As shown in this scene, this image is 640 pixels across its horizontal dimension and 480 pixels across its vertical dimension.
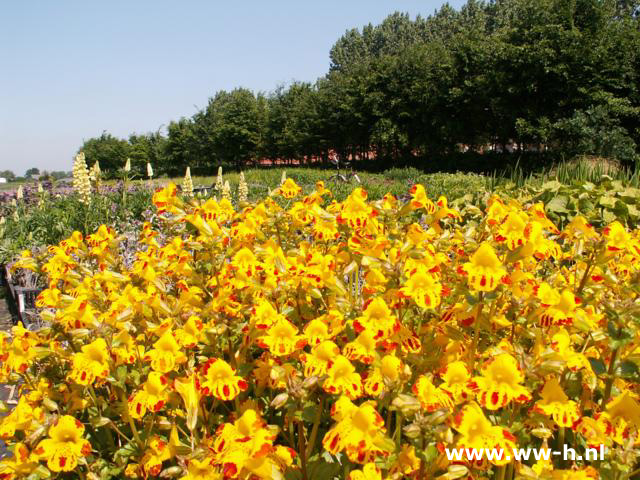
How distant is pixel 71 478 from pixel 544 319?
1630 mm

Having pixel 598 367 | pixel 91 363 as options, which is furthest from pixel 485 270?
pixel 91 363

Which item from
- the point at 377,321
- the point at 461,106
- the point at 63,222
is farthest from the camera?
the point at 461,106

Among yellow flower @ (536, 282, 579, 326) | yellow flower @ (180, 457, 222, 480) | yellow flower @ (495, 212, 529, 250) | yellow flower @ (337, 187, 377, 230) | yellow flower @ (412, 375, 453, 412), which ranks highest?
yellow flower @ (337, 187, 377, 230)

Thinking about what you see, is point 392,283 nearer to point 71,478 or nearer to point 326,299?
point 326,299

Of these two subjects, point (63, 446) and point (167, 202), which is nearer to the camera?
point (63, 446)

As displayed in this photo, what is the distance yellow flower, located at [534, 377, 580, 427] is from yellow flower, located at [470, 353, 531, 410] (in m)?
0.13

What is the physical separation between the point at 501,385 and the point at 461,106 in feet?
90.8

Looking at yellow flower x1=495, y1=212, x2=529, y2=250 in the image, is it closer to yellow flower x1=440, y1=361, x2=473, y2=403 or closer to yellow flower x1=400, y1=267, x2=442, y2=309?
yellow flower x1=400, y1=267, x2=442, y2=309

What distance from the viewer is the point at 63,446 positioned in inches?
53.1

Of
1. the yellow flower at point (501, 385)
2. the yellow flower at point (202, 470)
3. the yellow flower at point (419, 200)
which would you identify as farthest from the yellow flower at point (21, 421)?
the yellow flower at point (419, 200)

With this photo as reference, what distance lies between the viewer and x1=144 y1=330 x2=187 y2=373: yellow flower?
1453 mm

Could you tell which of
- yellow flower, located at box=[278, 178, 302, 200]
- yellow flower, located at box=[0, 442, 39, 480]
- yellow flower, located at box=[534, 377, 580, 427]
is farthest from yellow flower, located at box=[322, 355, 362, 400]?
yellow flower, located at box=[278, 178, 302, 200]

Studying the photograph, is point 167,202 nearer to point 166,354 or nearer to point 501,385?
point 166,354

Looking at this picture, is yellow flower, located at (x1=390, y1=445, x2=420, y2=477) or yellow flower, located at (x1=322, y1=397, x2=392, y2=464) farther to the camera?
yellow flower, located at (x1=390, y1=445, x2=420, y2=477)
